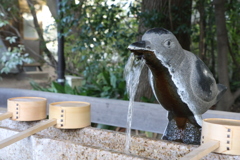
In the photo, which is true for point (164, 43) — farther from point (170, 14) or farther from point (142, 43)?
point (170, 14)

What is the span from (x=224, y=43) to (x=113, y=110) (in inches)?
54.4

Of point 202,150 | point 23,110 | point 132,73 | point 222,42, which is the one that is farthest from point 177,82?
point 222,42

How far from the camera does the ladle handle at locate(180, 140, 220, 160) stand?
0.71 m

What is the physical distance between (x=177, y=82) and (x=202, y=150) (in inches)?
11.2

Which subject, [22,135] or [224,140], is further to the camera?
[22,135]

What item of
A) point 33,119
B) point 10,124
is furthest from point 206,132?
point 10,124

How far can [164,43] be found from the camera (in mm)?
928

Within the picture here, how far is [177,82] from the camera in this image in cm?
97

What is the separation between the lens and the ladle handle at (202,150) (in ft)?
2.32

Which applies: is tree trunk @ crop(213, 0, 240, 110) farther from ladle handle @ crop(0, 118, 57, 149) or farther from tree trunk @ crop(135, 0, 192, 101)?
ladle handle @ crop(0, 118, 57, 149)

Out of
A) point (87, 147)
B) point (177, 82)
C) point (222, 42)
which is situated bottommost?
point (87, 147)

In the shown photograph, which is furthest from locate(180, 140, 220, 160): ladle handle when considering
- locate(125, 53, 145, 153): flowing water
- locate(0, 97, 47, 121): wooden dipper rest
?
locate(0, 97, 47, 121): wooden dipper rest

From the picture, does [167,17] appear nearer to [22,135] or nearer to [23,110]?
[23,110]

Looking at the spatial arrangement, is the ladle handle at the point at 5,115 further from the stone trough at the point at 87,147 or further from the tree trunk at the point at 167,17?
the tree trunk at the point at 167,17
